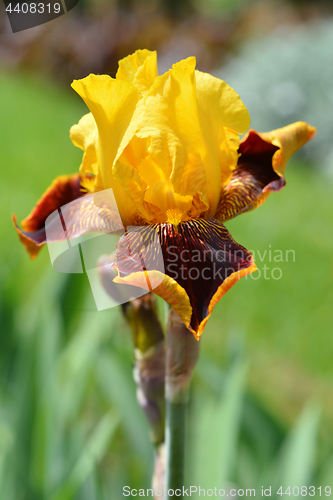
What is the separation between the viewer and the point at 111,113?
0.56 m

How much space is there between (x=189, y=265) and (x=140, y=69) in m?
0.27

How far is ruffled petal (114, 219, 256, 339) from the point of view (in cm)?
50

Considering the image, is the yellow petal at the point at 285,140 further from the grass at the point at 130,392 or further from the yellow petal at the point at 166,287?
the grass at the point at 130,392

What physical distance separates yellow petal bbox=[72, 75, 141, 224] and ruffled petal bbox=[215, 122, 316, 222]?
0.17 m

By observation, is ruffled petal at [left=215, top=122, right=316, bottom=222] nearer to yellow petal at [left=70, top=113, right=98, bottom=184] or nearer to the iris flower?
the iris flower

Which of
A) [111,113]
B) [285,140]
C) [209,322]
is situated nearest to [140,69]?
[111,113]

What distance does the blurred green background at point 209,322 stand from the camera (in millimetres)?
1064

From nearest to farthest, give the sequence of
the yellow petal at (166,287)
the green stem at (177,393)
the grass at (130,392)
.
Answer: the yellow petal at (166,287)
the green stem at (177,393)
the grass at (130,392)

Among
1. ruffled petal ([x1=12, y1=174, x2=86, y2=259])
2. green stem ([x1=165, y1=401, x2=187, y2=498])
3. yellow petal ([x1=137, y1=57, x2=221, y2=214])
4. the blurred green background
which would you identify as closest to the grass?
the blurred green background

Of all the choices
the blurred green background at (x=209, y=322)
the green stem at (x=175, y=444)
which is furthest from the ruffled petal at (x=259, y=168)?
the blurred green background at (x=209, y=322)

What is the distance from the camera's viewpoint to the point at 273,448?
→ 1264mm

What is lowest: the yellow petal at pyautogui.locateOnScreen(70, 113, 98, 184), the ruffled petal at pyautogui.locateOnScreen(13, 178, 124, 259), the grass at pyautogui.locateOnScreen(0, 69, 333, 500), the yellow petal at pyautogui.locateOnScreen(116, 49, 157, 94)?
the grass at pyautogui.locateOnScreen(0, 69, 333, 500)

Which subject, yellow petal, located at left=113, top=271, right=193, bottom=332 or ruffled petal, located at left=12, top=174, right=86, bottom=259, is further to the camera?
ruffled petal, located at left=12, top=174, right=86, bottom=259
